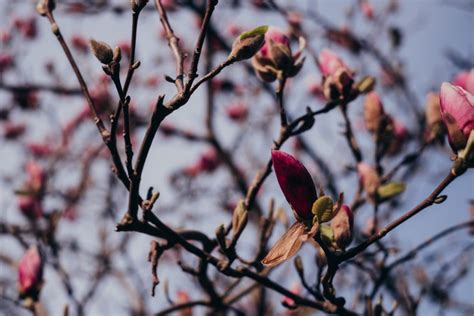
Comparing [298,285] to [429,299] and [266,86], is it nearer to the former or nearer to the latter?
[429,299]

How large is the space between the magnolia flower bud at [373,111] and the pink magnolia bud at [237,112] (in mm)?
3072

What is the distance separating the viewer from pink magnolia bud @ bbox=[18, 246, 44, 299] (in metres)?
1.16

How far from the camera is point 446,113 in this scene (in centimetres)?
72

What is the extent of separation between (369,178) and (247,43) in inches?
22.6

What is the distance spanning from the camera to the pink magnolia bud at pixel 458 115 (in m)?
0.71

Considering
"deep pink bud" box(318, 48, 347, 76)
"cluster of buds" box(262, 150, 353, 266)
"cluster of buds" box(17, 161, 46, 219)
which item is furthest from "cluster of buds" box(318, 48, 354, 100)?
"cluster of buds" box(17, 161, 46, 219)

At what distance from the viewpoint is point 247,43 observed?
81 centimetres

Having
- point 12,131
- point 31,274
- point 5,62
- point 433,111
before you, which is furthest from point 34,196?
point 12,131

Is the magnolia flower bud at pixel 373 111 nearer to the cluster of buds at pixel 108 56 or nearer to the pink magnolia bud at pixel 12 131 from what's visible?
the cluster of buds at pixel 108 56

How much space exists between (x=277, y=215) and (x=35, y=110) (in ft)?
10.6

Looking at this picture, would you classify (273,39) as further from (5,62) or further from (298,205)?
(5,62)

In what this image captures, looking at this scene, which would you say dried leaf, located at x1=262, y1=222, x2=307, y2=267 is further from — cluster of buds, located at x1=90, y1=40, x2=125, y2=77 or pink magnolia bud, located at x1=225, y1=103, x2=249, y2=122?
pink magnolia bud, located at x1=225, y1=103, x2=249, y2=122

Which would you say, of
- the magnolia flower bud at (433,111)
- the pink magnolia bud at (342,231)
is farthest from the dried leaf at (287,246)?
the magnolia flower bud at (433,111)

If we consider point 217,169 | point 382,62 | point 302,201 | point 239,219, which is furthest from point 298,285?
point 217,169
